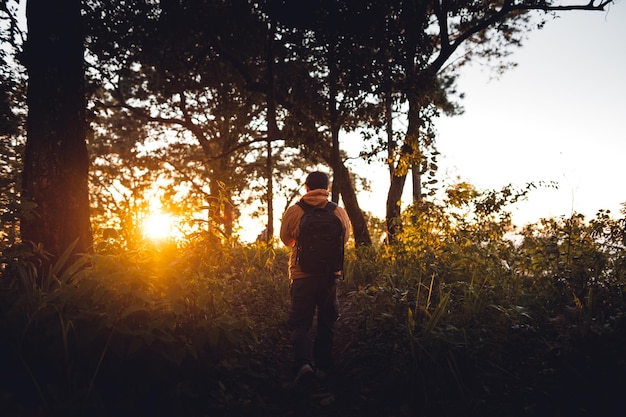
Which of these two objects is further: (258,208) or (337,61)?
(258,208)

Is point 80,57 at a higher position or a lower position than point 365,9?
lower

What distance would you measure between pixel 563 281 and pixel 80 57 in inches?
254

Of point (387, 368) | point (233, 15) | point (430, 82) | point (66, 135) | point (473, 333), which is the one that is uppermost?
point (233, 15)

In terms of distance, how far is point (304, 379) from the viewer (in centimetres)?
371

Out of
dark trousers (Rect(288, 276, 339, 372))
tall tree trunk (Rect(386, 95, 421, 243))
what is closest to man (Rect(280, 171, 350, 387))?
dark trousers (Rect(288, 276, 339, 372))

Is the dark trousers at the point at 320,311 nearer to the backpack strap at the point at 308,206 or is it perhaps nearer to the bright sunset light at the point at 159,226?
the backpack strap at the point at 308,206

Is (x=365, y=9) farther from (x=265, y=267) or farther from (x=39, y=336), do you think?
(x=39, y=336)

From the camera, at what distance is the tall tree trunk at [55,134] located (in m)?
4.02

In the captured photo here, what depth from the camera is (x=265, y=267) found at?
325 inches

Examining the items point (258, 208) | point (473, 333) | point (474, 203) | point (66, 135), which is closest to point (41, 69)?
point (66, 135)

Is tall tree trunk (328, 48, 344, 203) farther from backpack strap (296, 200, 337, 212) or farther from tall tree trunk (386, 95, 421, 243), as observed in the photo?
backpack strap (296, 200, 337, 212)

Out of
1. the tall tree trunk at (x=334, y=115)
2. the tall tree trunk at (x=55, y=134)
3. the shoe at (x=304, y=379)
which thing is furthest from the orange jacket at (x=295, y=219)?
the tall tree trunk at (x=334, y=115)

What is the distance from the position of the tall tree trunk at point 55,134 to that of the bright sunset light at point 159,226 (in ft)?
3.27

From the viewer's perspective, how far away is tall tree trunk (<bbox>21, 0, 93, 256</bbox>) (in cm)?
402
